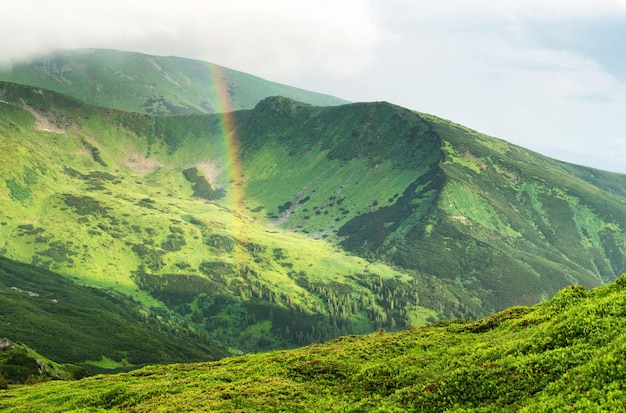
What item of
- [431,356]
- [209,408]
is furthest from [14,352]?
[431,356]

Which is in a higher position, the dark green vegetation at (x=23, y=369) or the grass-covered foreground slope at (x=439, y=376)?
the grass-covered foreground slope at (x=439, y=376)

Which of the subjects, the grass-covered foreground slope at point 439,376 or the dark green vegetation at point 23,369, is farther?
the dark green vegetation at point 23,369

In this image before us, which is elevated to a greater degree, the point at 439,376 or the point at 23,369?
the point at 439,376

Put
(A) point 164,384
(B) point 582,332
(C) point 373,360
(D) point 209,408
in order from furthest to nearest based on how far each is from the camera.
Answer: (A) point 164,384 → (C) point 373,360 → (D) point 209,408 → (B) point 582,332

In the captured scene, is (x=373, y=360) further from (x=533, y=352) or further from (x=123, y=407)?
(x=123, y=407)

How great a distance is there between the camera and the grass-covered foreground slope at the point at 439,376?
3209 cm

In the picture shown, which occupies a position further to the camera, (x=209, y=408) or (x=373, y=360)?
(x=373, y=360)

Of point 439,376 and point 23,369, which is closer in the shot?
point 439,376

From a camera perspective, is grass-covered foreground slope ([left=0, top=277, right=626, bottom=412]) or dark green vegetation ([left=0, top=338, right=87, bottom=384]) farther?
dark green vegetation ([left=0, top=338, right=87, bottom=384])

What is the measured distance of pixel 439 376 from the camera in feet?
140

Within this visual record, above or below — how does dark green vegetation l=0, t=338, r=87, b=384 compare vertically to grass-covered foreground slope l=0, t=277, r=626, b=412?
below

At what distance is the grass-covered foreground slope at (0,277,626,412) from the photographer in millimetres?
32094

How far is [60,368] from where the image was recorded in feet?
452

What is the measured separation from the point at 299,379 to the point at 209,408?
12677 millimetres
